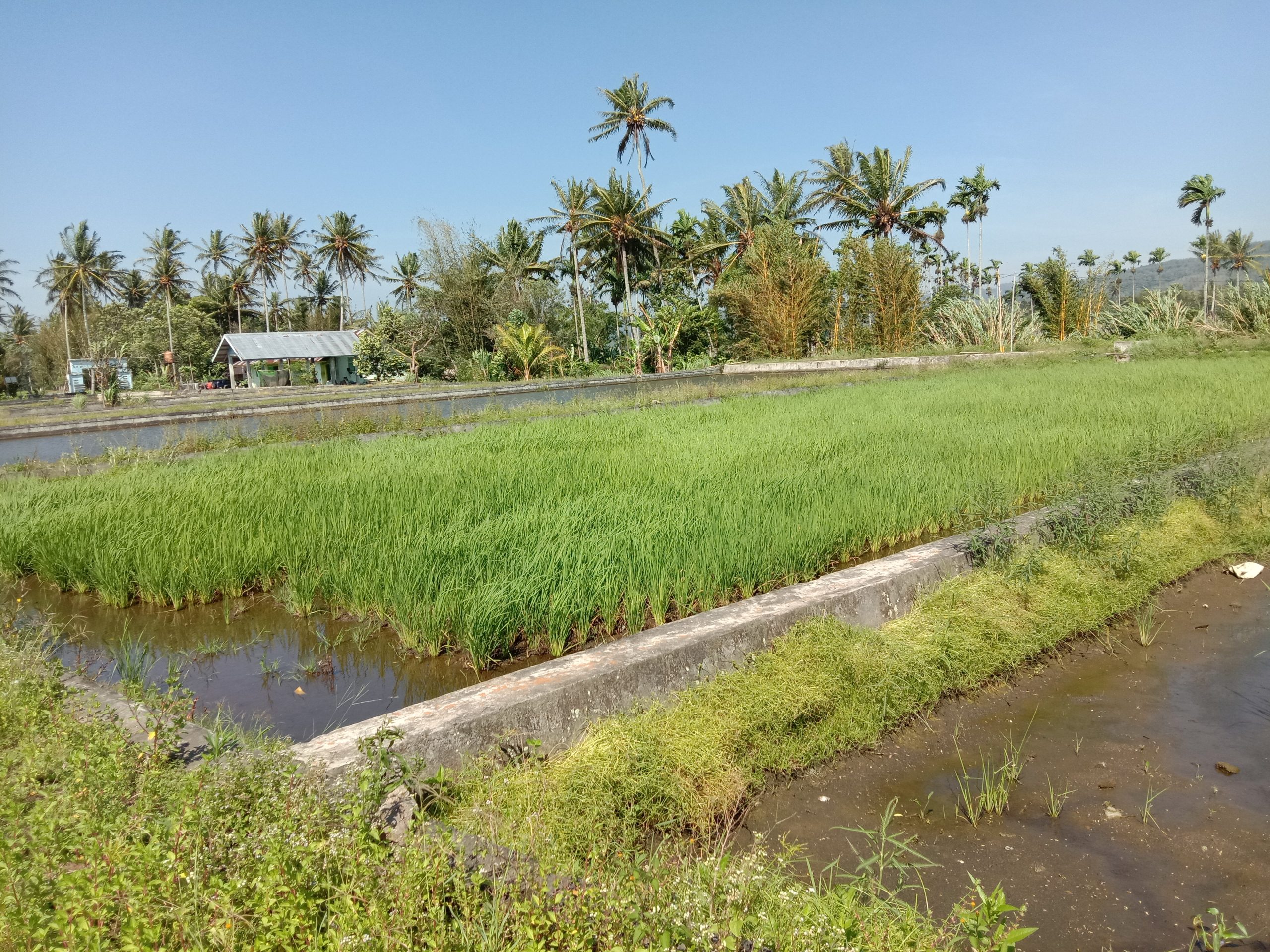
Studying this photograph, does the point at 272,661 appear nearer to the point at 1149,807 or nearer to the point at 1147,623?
the point at 1149,807

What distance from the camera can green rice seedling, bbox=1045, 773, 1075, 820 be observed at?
7.25ft

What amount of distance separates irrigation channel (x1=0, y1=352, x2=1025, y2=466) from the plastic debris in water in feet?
26.7

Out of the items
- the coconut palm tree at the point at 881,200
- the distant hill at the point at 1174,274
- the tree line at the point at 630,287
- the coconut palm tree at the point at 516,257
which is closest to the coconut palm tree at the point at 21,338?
the tree line at the point at 630,287

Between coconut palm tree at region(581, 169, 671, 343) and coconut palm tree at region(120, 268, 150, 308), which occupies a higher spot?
coconut palm tree at region(120, 268, 150, 308)

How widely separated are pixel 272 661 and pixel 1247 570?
497cm

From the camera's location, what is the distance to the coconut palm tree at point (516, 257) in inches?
1231

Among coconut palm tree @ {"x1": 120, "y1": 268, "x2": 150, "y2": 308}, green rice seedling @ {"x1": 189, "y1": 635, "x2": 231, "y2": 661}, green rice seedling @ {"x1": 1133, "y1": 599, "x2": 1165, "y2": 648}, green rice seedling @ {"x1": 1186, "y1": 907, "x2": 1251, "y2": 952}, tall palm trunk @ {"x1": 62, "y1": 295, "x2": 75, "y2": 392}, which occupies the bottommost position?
green rice seedling @ {"x1": 1186, "y1": 907, "x2": 1251, "y2": 952}

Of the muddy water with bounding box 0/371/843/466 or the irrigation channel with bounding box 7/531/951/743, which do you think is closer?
the irrigation channel with bounding box 7/531/951/743

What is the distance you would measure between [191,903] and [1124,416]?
7956 millimetres

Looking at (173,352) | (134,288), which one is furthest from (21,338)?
(173,352)

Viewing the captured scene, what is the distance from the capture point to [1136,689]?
302 centimetres

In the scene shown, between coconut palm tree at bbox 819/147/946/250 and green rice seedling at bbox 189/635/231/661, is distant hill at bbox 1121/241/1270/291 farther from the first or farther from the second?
green rice seedling at bbox 189/635/231/661

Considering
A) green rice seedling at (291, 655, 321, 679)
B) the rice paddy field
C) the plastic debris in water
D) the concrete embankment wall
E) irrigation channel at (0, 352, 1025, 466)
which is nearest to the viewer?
the concrete embankment wall

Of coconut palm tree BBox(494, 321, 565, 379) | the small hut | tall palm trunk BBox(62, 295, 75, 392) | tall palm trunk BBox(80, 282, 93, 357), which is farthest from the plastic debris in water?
tall palm trunk BBox(80, 282, 93, 357)
